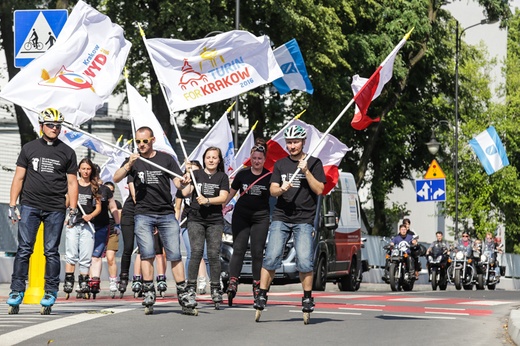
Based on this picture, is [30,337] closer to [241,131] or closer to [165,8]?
[165,8]

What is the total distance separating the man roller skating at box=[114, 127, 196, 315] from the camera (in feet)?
45.5

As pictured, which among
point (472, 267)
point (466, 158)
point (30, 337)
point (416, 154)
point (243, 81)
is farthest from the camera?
point (466, 158)

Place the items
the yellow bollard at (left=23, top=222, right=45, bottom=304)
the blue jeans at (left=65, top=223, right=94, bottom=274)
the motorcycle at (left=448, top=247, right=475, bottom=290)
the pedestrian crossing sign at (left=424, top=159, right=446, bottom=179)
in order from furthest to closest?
1. the pedestrian crossing sign at (left=424, top=159, right=446, bottom=179)
2. the motorcycle at (left=448, top=247, right=475, bottom=290)
3. the blue jeans at (left=65, top=223, right=94, bottom=274)
4. the yellow bollard at (left=23, top=222, right=45, bottom=304)

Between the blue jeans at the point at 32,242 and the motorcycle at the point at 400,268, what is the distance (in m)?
17.0

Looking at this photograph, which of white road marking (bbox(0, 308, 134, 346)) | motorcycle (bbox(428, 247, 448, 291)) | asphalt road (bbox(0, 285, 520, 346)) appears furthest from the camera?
motorcycle (bbox(428, 247, 448, 291))

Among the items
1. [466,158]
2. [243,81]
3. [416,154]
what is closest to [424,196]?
[416,154]

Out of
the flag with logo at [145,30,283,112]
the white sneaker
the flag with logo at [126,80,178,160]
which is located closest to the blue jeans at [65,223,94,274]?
the flag with logo at [126,80,178,160]

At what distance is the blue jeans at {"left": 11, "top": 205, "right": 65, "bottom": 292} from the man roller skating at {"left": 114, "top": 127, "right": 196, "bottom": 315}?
84 cm

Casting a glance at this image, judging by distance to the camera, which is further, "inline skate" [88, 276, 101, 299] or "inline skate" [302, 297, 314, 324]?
"inline skate" [88, 276, 101, 299]

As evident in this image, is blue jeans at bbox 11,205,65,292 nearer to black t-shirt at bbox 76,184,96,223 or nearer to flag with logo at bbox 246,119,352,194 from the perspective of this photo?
flag with logo at bbox 246,119,352,194

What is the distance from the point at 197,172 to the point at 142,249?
149 cm

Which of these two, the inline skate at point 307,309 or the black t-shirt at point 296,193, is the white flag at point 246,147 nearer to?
the black t-shirt at point 296,193

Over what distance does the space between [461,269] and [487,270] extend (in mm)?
3667

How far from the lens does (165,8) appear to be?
113ft
